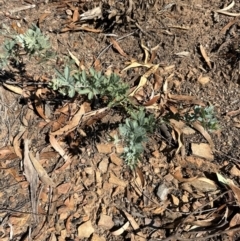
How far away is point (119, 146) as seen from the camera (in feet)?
7.42

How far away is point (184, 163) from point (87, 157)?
1.50ft

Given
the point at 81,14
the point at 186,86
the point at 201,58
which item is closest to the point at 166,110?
the point at 186,86

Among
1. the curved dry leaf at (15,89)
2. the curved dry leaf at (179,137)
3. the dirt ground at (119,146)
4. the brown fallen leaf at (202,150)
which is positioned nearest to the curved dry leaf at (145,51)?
the dirt ground at (119,146)

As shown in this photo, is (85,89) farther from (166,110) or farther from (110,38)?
(110,38)

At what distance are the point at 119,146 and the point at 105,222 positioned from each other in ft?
1.24

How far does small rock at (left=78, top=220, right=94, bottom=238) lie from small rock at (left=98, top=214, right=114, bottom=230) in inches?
1.7

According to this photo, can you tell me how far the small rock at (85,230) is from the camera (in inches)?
80.7

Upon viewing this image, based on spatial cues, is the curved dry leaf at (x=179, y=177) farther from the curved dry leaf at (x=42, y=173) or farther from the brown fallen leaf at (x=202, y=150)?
the curved dry leaf at (x=42, y=173)

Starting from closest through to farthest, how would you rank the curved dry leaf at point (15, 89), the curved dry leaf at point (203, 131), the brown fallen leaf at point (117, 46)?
the curved dry leaf at point (203, 131), the curved dry leaf at point (15, 89), the brown fallen leaf at point (117, 46)

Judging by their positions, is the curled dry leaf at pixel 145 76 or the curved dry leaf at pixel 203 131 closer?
the curved dry leaf at pixel 203 131

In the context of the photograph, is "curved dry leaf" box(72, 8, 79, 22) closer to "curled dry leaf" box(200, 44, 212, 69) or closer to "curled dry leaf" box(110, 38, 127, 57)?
"curled dry leaf" box(110, 38, 127, 57)

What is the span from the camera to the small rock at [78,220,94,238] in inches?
80.7

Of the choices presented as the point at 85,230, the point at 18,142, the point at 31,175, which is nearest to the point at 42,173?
the point at 31,175

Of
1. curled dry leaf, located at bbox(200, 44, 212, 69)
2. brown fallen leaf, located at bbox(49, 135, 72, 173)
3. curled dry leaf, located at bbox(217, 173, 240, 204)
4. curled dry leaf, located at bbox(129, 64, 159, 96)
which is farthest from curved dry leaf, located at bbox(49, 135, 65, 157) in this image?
curled dry leaf, located at bbox(200, 44, 212, 69)
